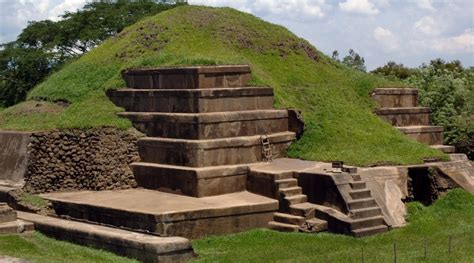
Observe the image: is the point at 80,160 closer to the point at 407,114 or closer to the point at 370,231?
the point at 370,231

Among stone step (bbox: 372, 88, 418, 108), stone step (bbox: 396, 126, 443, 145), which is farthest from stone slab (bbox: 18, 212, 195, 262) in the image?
stone step (bbox: 372, 88, 418, 108)

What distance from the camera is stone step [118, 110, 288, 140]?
1608 cm

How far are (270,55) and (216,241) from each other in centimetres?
826

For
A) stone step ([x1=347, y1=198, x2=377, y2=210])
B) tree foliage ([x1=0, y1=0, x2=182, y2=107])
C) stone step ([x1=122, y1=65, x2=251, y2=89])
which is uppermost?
tree foliage ([x1=0, y1=0, x2=182, y2=107])

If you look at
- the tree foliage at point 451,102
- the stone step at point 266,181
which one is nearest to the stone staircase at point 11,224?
the stone step at point 266,181

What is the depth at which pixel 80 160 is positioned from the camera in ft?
57.8

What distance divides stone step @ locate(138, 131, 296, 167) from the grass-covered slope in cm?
100

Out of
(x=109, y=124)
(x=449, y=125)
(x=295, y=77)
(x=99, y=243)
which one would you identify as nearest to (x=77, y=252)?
(x=99, y=243)

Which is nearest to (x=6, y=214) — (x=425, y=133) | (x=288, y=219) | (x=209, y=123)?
(x=209, y=123)

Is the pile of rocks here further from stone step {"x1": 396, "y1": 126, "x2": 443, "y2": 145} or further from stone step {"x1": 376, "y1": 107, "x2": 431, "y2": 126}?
stone step {"x1": 396, "y1": 126, "x2": 443, "y2": 145}

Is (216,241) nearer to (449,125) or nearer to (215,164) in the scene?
(215,164)

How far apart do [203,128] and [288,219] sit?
2.91 metres

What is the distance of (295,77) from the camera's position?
2036 centimetres

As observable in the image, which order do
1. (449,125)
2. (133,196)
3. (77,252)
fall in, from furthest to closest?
(449,125)
(133,196)
(77,252)
